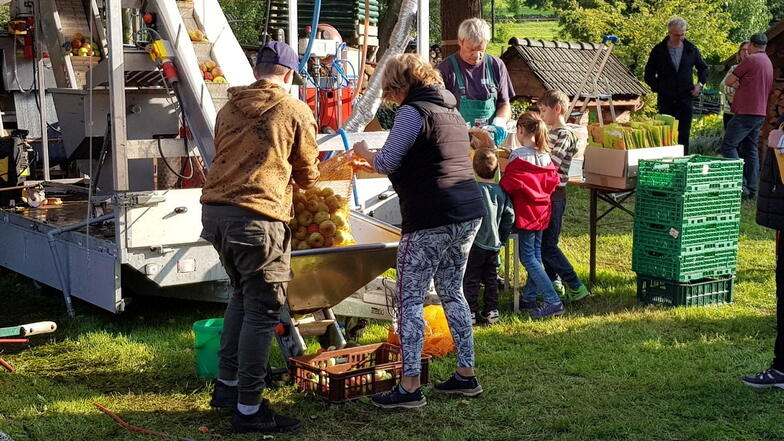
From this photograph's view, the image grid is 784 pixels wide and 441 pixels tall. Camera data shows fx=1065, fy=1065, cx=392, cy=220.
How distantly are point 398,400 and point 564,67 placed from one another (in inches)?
512

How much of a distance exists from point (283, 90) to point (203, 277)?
203cm

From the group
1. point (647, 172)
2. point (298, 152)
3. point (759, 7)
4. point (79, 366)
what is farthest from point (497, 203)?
point (759, 7)

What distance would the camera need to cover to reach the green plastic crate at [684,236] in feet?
24.5

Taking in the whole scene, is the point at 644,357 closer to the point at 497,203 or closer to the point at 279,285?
the point at 497,203

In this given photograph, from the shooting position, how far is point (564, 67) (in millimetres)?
17656

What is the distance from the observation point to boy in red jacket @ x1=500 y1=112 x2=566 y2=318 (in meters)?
7.14

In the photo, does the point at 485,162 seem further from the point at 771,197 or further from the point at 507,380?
the point at 771,197

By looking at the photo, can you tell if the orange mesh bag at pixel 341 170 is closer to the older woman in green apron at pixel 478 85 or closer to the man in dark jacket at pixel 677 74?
the older woman in green apron at pixel 478 85

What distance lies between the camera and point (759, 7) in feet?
109

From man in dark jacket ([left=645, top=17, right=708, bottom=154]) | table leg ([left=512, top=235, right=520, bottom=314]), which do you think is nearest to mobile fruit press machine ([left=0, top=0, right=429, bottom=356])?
table leg ([left=512, top=235, right=520, bottom=314])

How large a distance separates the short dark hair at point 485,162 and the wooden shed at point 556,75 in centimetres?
976

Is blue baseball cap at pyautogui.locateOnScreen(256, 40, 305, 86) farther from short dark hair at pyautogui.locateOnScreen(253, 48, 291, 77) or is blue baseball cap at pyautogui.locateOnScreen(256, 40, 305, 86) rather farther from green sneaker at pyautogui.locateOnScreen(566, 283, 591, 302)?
green sneaker at pyautogui.locateOnScreen(566, 283, 591, 302)

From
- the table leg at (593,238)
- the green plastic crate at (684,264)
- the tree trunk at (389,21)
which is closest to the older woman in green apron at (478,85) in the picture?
the table leg at (593,238)

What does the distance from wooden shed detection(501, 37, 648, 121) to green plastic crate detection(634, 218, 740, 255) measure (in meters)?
8.97
